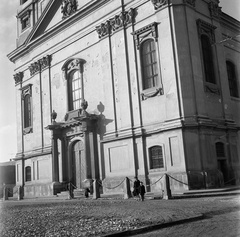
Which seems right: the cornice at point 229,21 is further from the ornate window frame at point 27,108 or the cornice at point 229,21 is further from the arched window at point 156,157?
the ornate window frame at point 27,108

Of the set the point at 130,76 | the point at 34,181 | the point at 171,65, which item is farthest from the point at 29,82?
the point at 171,65

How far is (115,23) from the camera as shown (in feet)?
81.3

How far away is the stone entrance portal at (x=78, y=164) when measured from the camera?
2625cm

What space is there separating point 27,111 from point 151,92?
15251 millimetres

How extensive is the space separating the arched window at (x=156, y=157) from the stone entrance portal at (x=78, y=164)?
6.47 metres

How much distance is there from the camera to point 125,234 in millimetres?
8266

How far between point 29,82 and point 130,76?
13071mm

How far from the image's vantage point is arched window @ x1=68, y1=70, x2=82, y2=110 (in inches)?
1088

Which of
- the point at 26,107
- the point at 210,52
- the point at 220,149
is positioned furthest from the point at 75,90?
the point at 220,149

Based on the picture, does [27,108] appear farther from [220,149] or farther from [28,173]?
[220,149]

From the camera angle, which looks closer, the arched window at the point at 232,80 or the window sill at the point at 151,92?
the window sill at the point at 151,92

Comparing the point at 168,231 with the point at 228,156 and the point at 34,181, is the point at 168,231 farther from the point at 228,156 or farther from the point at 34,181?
the point at 34,181

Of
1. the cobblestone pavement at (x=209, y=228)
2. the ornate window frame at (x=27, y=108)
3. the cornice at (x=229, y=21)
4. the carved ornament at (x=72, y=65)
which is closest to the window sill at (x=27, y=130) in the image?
the ornate window frame at (x=27, y=108)

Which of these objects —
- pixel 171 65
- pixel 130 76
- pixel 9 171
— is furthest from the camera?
pixel 9 171
